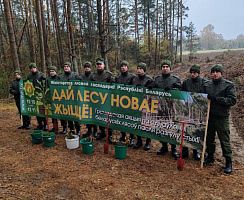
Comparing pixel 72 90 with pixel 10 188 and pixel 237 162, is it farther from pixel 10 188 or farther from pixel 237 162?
pixel 237 162

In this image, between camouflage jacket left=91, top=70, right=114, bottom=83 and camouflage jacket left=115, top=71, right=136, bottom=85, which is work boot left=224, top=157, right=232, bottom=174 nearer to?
camouflage jacket left=115, top=71, right=136, bottom=85

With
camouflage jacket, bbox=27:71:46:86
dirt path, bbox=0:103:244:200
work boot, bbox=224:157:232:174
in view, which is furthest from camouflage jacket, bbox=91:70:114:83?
work boot, bbox=224:157:232:174

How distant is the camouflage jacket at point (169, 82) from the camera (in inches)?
187

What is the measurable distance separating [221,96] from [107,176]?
2975 mm

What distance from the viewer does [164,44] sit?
30062mm

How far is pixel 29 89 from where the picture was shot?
21.7 ft

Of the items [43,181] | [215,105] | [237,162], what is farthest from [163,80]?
[43,181]

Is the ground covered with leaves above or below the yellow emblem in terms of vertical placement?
below

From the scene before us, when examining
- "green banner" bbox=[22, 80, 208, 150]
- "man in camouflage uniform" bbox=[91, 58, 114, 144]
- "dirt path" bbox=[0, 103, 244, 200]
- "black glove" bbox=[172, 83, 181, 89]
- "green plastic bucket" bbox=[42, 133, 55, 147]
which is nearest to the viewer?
"dirt path" bbox=[0, 103, 244, 200]

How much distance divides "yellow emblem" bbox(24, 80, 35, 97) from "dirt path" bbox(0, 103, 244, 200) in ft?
6.40

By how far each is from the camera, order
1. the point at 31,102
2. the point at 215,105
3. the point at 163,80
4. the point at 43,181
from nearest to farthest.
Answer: the point at 43,181 → the point at 215,105 → the point at 163,80 → the point at 31,102

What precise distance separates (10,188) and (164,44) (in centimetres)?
2997

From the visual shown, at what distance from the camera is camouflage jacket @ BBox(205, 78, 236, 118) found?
3.91 metres

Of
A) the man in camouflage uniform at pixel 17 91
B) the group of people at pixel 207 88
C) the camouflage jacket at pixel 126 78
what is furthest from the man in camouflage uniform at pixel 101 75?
the man in camouflage uniform at pixel 17 91
